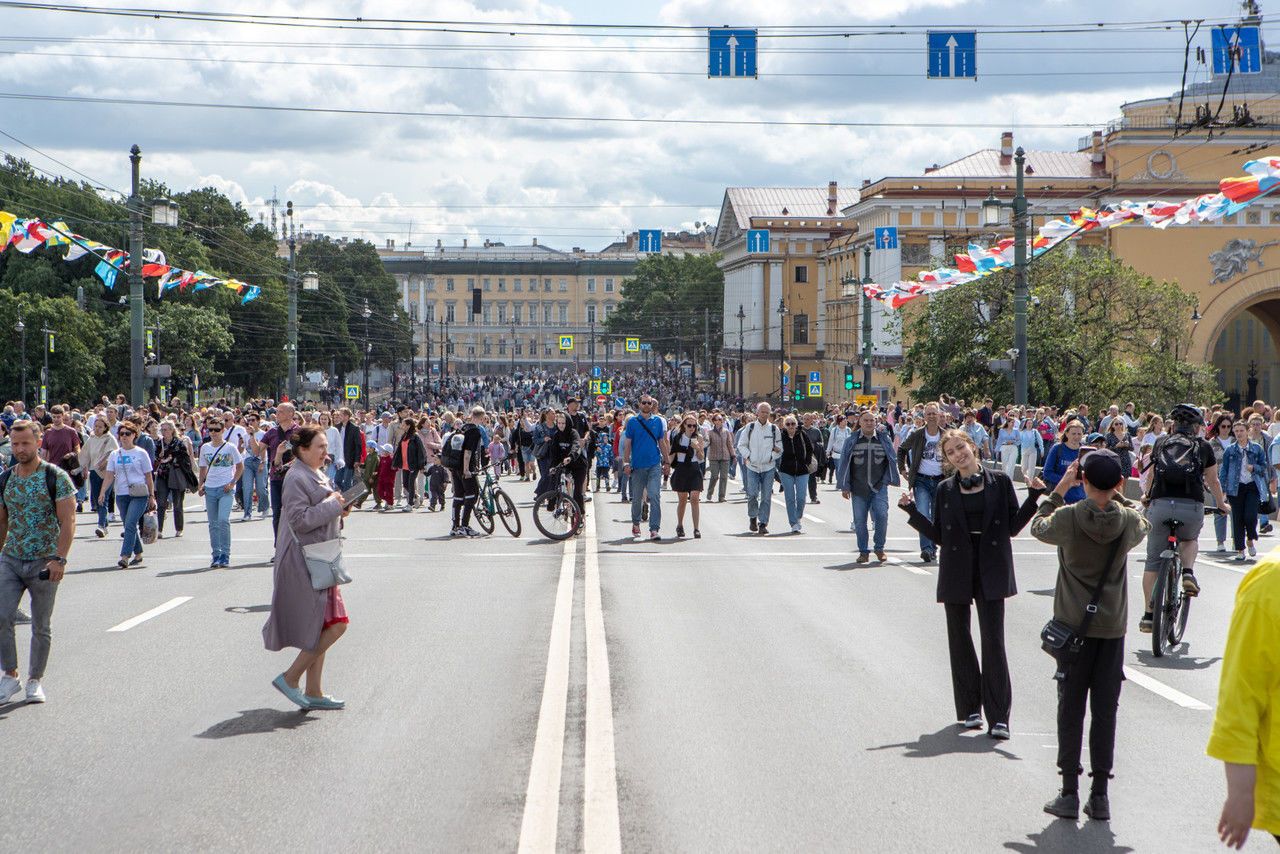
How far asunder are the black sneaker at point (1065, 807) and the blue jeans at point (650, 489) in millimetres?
12506

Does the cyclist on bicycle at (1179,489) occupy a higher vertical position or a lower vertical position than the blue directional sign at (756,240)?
lower

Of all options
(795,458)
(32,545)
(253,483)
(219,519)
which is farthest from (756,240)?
(32,545)

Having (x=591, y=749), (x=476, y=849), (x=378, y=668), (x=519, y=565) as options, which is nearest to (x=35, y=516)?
(x=378, y=668)

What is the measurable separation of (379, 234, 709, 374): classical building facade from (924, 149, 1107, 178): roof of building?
7961 centimetres

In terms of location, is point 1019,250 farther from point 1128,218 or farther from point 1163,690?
point 1163,690

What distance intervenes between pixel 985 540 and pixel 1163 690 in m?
2.07

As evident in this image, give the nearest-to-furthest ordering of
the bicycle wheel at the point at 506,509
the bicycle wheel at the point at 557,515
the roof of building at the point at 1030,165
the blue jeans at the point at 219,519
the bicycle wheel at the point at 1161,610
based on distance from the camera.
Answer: the bicycle wheel at the point at 1161,610
the blue jeans at the point at 219,519
the bicycle wheel at the point at 557,515
the bicycle wheel at the point at 506,509
the roof of building at the point at 1030,165

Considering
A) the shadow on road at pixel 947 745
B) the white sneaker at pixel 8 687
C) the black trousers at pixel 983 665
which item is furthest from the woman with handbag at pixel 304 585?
the black trousers at pixel 983 665

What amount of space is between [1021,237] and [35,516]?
2326 centimetres

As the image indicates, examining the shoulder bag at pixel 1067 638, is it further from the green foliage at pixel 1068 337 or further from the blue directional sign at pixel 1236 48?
the green foliage at pixel 1068 337

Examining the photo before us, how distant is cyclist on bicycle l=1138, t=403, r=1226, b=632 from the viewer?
10.8m

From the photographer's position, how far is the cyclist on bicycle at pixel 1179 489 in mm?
10766

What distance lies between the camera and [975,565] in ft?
24.8

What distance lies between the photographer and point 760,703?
8.15 m
